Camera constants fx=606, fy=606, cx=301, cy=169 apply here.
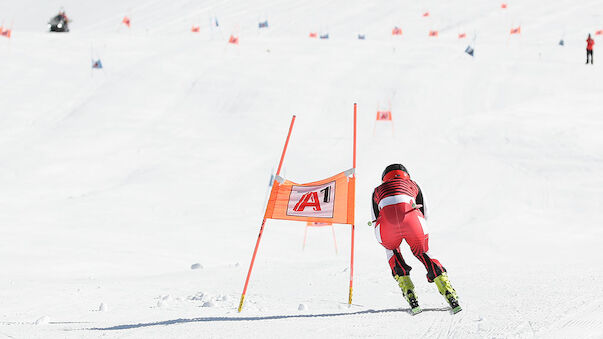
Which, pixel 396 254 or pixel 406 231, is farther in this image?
pixel 396 254

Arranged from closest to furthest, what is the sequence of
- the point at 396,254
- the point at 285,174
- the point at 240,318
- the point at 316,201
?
the point at 240,318
the point at 396,254
the point at 316,201
the point at 285,174

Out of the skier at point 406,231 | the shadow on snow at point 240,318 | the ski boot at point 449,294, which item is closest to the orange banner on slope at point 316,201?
the skier at point 406,231

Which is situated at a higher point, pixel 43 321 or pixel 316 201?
pixel 316 201

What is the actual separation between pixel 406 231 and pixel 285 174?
34.9 ft

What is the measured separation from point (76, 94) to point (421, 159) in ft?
43.9

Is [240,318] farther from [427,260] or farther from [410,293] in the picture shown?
[427,260]

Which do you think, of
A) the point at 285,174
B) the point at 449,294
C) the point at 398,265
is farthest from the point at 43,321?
the point at 285,174

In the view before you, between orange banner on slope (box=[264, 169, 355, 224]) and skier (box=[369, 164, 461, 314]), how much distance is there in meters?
0.31

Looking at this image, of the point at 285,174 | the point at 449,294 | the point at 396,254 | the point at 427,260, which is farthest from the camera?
the point at 285,174

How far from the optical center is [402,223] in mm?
4582

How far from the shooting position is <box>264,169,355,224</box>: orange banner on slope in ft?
16.4

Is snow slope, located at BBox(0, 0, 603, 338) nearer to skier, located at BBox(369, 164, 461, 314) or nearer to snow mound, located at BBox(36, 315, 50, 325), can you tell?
snow mound, located at BBox(36, 315, 50, 325)

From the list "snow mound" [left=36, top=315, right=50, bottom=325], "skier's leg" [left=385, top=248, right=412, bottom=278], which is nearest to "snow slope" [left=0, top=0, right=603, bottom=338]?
"snow mound" [left=36, top=315, right=50, bottom=325]

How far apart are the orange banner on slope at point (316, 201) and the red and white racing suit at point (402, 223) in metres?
0.31
